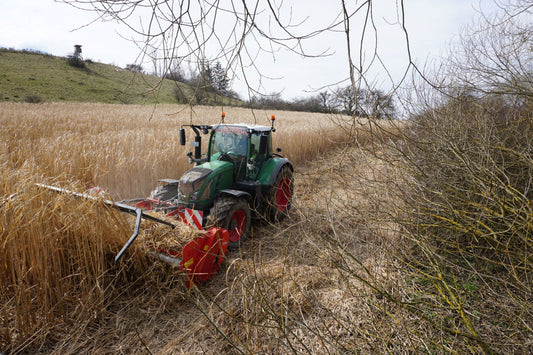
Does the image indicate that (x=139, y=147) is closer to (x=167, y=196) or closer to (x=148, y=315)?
(x=167, y=196)

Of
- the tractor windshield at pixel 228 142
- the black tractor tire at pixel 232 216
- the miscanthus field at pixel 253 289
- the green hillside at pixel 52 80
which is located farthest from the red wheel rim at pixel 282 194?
the green hillside at pixel 52 80

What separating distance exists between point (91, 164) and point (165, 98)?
34.5 m

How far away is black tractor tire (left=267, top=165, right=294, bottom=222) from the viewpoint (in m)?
5.05

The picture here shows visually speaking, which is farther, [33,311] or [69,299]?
[69,299]

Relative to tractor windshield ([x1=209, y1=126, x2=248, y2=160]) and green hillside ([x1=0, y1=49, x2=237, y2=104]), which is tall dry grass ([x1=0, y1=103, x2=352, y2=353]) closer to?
tractor windshield ([x1=209, y1=126, x2=248, y2=160])

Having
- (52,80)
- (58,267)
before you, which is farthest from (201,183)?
(52,80)

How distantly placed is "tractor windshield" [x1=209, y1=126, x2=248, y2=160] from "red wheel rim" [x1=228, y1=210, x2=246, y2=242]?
1019 mm

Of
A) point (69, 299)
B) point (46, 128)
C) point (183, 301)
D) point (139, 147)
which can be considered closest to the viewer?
point (69, 299)

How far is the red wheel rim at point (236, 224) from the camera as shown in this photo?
13.8 feet

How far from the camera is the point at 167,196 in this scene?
4.59 m

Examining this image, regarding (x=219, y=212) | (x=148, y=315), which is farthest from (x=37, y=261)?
(x=219, y=212)

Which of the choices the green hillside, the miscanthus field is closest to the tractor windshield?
the miscanthus field

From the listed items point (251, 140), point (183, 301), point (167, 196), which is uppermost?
point (251, 140)

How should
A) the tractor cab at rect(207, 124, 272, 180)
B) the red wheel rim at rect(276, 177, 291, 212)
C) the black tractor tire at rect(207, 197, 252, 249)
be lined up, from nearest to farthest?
the black tractor tire at rect(207, 197, 252, 249) < the tractor cab at rect(207, 124, 272, 180) < the red wheel rim at rect(276, 177, 291, 212)
